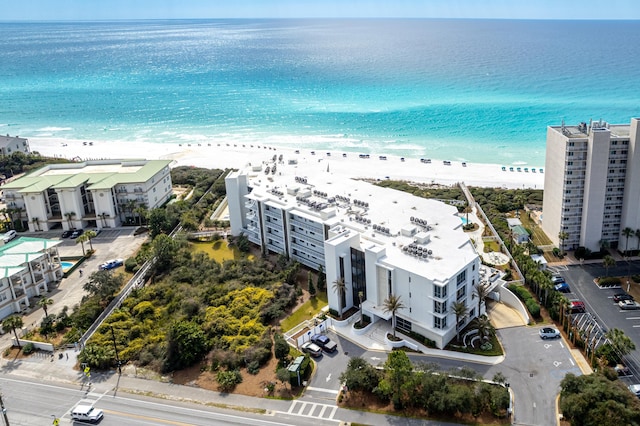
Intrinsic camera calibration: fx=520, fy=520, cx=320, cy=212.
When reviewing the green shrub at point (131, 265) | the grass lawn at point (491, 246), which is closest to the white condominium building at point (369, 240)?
the grass lawn at point (491, 246)

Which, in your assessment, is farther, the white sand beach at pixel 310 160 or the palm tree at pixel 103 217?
the white sand beach at pixel 310 160

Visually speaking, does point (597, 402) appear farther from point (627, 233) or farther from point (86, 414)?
point (86, 414)

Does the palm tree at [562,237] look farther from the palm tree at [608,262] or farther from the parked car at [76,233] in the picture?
the parked car at [76,233]

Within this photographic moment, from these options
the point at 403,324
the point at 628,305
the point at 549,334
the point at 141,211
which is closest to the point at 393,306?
the point at 403,324

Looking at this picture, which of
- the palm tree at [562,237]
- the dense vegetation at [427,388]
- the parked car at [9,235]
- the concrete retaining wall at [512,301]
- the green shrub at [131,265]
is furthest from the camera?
the parked car at [9,235]

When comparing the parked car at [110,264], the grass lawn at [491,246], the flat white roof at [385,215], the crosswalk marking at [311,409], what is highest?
the flat white roof at [385,215]

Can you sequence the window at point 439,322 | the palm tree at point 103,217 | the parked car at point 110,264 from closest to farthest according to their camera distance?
1. the window at point 439,322
2. the parked car at point 110,264
3. the palm tree at point 103,217

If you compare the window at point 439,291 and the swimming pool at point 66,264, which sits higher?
the window at point 439,291
